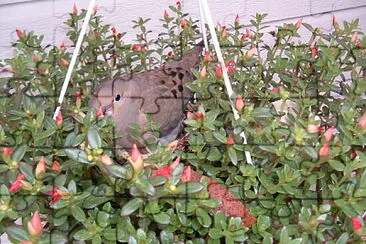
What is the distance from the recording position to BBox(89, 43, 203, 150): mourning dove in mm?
738

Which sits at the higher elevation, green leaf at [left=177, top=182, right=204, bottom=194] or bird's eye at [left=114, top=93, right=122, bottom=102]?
bird's eye at [left=114, top=93, right=122, bottom=102]

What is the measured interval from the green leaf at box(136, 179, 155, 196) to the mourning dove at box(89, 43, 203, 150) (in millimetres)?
215

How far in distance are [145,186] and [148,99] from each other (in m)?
0.29

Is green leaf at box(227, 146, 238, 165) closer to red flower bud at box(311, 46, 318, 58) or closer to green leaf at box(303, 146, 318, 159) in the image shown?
green leaf at box(303, 146, 318, 159)

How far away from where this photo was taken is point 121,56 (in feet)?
3.24

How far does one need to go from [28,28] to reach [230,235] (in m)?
0.97

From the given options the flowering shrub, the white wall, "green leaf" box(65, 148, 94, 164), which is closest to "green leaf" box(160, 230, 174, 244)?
the flowering shrub

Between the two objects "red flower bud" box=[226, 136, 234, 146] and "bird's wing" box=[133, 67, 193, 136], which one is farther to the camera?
"bird's wing" box=[133, 67, 193, 136]

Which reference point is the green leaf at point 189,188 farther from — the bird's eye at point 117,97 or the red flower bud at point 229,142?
the bird's eye at point 117,97

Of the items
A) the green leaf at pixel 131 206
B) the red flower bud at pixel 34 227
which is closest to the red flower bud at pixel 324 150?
the green leaf at pixel 131 206

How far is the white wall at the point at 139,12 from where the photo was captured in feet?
4.28

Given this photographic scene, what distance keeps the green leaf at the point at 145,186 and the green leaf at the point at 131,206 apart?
0.09ft

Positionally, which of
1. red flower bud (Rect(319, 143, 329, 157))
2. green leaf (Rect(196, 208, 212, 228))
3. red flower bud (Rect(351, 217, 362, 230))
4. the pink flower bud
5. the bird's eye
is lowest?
red flower bud (Rect(351, 217, 362, 230))

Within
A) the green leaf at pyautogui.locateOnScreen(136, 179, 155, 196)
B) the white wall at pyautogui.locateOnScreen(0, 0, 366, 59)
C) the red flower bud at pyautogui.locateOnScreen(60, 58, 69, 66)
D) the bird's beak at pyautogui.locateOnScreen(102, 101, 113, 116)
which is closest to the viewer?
the green leaf at pyautogui.locateOnScreen(136, 179, 155, 196)
